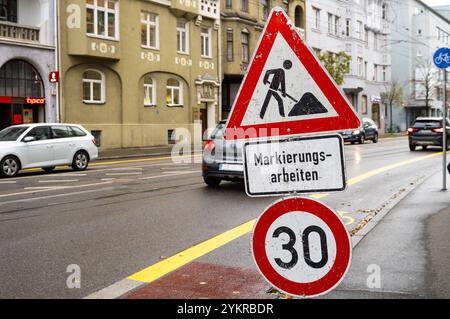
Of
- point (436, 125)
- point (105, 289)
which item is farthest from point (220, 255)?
point (436, 125)

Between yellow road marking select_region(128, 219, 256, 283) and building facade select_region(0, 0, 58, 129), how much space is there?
18.9 meters

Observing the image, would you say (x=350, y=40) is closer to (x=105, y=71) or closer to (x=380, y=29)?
(x=380, y=29)

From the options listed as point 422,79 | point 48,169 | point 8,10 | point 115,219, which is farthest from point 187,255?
point 422,79

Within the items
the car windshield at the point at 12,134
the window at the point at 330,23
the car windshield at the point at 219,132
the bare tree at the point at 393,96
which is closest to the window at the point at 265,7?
the window at the point at 330,23

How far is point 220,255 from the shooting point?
20.4ft

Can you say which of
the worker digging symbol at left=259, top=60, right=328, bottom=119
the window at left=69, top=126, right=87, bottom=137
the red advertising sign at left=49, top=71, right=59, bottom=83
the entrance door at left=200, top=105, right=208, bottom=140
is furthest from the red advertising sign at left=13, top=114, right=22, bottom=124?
the worker digging symbol at left=259, top=60, right=328, bottom=119

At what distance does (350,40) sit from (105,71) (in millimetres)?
32358

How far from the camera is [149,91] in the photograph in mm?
31562

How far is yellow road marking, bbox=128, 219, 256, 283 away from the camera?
17.6 ft

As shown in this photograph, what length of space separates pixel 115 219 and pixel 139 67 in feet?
75.1

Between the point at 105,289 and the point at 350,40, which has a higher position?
the point at 350,40

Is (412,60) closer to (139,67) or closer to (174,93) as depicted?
(174,93)

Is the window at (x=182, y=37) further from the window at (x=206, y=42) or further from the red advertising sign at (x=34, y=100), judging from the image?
the red advertising sign at (x=34, y=100)

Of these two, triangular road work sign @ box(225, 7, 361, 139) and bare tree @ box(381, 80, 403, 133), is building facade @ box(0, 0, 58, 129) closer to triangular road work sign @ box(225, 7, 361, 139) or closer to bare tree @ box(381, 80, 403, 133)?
triangular road work sign @ box(225, 7, 361, 139)
